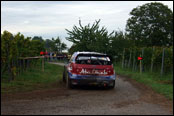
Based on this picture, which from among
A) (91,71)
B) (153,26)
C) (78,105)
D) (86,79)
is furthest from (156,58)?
(153,26)

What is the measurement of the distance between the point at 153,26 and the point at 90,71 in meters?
42.3

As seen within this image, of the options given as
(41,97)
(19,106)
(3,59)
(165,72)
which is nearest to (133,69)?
(165,72)

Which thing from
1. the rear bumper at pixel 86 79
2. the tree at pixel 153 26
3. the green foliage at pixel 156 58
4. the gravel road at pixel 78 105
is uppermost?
the tree at pixel 153 26

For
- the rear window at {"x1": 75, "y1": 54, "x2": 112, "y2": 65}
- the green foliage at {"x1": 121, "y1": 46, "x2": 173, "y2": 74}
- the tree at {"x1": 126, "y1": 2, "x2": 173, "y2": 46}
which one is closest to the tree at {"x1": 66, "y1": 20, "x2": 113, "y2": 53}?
the green foliage at {"x1": 121, "y1": 46, "x2": 173, "y2": 74}

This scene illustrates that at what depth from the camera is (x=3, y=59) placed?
15398 mm

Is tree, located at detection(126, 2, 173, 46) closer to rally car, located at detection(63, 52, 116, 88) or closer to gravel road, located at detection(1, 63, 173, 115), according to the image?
rally car, located at detection(63, 52, 116, 88)

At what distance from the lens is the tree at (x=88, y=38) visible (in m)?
22.7

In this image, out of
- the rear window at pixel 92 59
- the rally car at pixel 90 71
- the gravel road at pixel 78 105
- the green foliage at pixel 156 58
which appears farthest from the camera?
the green foliage at pixel 156 58

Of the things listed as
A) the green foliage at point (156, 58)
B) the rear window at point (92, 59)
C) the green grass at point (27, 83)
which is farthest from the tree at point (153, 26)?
the rear window at point (92, 59)

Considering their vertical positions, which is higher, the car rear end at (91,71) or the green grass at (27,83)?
the car rear end at (91,71)

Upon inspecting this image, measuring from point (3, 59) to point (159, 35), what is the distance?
4056 centimetres

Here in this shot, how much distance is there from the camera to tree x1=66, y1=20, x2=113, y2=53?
74.4 feet

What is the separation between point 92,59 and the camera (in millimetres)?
12938

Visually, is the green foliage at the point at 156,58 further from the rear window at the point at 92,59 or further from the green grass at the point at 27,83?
the rear window at the point at 92,59
